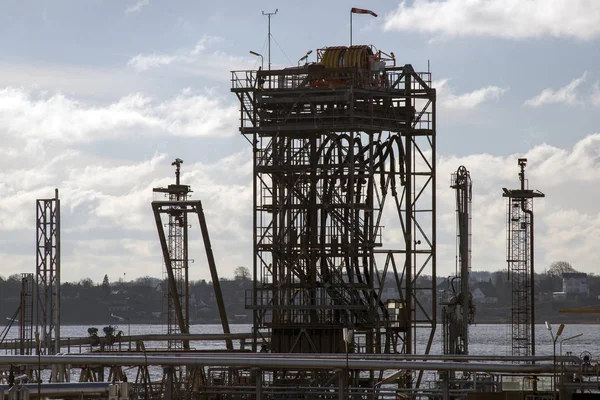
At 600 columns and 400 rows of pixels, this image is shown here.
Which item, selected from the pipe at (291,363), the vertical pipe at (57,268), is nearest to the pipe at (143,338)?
the vertical pipe at (57,268)

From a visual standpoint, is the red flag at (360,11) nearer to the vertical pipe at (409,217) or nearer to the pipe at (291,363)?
the vertical pipe at (409,217)

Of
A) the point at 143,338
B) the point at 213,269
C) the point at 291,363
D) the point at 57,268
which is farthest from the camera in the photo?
the point at 213,269

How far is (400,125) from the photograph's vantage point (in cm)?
7488

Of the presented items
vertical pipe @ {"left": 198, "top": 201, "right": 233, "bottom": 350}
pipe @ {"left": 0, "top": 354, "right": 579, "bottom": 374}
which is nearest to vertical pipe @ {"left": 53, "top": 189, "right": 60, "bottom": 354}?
vertical pipe @ {"left": 198, "top": 201, "right": 233, "bottom": 350}

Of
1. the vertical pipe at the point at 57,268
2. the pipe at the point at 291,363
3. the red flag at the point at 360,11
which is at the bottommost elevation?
the pipe at the point at 291,363

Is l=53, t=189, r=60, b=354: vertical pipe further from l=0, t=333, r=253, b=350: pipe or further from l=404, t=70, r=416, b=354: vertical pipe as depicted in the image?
l=404, t=70, r=416, b=354: vertical pipe

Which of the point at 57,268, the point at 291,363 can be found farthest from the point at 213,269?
the point at 291,363

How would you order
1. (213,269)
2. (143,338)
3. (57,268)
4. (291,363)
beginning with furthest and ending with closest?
(213,269) < (143,338) < (57,268) < (291,363)

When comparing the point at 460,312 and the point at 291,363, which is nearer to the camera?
the point at 291,363

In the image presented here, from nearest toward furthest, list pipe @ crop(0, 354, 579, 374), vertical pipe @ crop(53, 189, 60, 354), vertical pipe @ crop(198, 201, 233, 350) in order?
1. pipe @ crop(0, 354, 579, 374)
2. vertical pipe @ crop(53, 189, 60, 354)
3. vertical pipe @ crop(198, 201, 233, 350)

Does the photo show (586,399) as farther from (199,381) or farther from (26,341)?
(26,341)

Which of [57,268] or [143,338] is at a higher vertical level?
[57,268]

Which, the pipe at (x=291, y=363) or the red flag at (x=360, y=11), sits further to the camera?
the red flag at (x=360, y=11)

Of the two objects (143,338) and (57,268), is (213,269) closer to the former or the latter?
(143,338)
